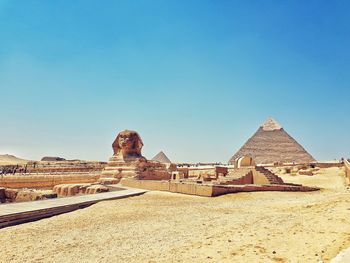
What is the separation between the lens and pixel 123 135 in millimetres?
21859

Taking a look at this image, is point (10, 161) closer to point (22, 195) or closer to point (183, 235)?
point (22, 195)

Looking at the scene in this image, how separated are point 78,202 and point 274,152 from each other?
250 ft

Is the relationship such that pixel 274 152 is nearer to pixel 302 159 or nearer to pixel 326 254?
pixel 302 159

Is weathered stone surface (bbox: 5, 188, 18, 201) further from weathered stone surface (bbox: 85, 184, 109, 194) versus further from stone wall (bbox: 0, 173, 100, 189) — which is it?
stone wall (bbox: 0, 173, 100, 189)

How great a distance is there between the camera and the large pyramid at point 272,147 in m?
75.9

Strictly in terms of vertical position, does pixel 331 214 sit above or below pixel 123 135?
below

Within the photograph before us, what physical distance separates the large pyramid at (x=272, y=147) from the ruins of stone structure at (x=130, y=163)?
55.2 metres

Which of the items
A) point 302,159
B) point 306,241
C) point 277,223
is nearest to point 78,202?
point 277,223

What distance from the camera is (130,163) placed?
20172mm

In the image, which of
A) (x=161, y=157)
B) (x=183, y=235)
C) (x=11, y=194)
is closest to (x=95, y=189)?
(x=11, y=194)

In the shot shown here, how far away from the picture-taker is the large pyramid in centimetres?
7594

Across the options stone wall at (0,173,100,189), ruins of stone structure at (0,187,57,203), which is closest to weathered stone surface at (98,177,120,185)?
stone wall at (0,173,100,189)

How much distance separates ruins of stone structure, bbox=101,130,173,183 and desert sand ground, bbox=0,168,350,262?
37.4 ft

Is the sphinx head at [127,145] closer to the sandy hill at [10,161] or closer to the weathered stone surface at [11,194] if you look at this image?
the weathered stone surface at [11,194]
